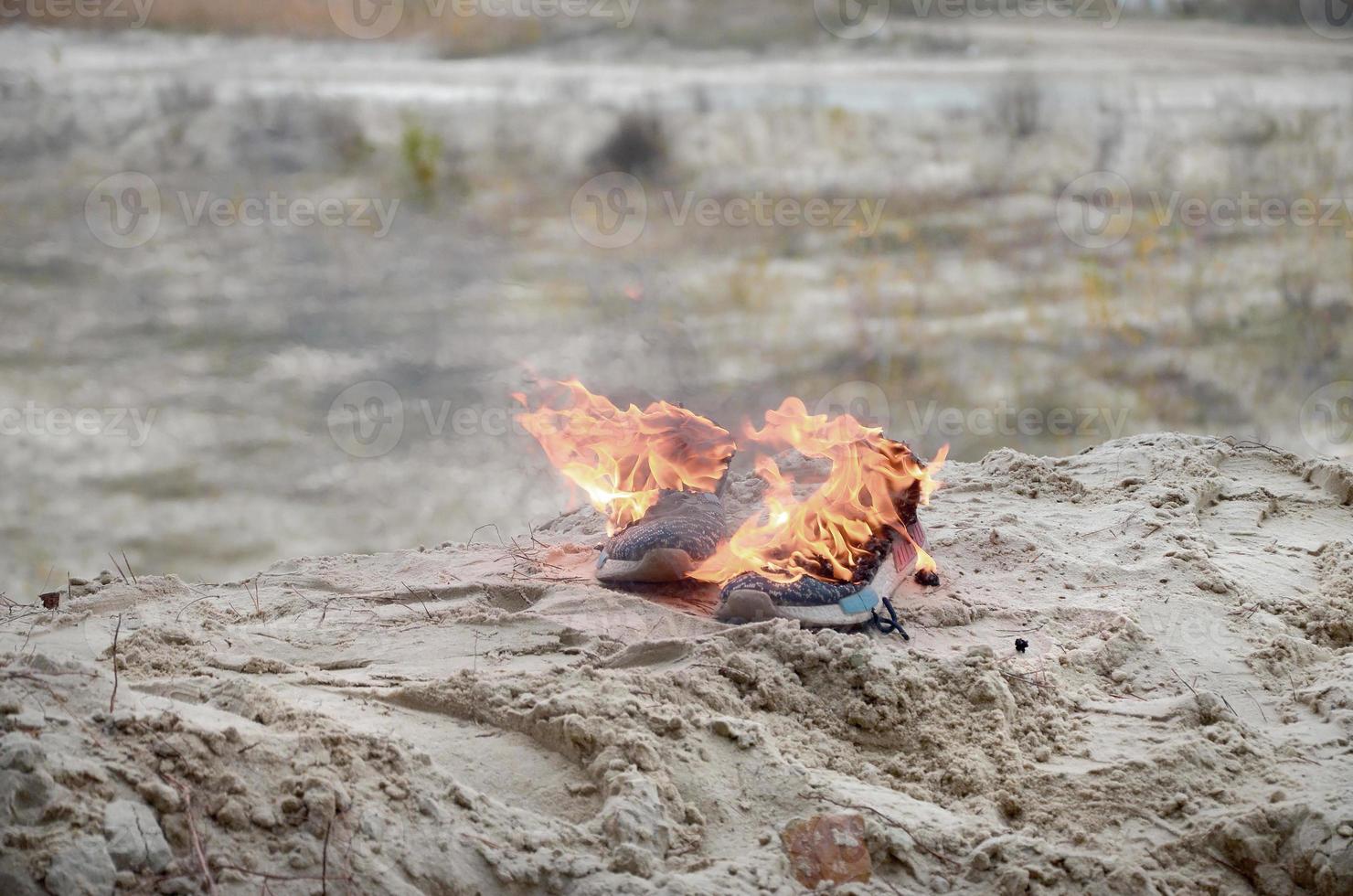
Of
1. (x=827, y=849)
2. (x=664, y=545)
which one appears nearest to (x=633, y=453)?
(x=664, y=545)

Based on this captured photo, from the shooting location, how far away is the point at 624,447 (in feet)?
16.6

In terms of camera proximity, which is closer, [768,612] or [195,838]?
[195,838]

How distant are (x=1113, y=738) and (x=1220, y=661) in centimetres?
74

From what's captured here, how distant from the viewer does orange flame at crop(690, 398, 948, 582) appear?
4363mm

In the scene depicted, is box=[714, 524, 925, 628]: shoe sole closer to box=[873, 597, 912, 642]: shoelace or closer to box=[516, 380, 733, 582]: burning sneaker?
box=[873, 597, 912, 642]: shoelace

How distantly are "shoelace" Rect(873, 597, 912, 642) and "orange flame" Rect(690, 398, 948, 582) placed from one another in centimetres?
16

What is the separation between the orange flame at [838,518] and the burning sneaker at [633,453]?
0.27m

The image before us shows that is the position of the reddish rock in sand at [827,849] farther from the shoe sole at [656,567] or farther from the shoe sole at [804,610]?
the shoe sole at [656,567]

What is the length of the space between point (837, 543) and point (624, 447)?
104cm

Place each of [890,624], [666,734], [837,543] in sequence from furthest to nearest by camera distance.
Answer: [837,543] → [890,624] → [666,734]

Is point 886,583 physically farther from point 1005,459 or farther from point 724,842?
point 1005,459

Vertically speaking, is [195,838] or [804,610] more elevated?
[195,838]

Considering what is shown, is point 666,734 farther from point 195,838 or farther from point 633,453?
point 633,453

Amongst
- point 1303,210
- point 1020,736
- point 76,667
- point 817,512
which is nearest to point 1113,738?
point 1020,736
